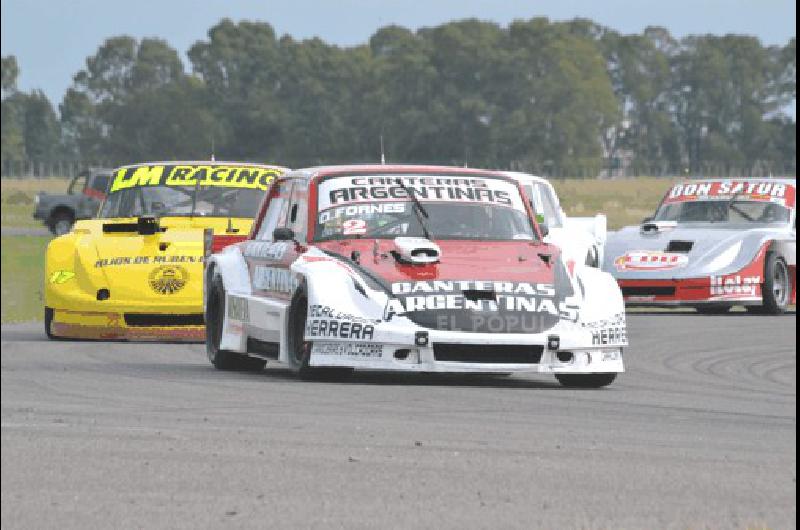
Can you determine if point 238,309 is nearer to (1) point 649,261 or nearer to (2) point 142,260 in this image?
(2) point 142,260

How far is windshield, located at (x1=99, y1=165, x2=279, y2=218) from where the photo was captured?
1733 cm

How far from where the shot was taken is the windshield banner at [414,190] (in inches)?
502

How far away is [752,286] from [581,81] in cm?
11628

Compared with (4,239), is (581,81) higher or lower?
higher

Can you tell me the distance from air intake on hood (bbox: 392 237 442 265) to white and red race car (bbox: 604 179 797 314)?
9.27m

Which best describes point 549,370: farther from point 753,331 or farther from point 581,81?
point 581,81

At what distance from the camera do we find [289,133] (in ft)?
486

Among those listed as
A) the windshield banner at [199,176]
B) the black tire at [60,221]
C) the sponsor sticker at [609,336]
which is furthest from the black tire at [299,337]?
the black tire at [60,221]

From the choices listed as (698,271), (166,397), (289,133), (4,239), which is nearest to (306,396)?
(166,397)

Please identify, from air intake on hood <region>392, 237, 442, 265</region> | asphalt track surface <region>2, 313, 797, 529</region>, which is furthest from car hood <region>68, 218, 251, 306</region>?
air intake on hood <region>392, 237, 442, 265</region>

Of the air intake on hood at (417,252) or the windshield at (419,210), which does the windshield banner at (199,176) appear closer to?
the windshield at (419,210)

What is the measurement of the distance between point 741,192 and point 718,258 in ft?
5.48

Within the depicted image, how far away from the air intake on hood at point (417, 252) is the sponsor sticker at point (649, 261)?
30.7 feet

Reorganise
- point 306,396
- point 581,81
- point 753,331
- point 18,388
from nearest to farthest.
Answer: point 306,396, point 18,388, point 753,331, point 581,81
